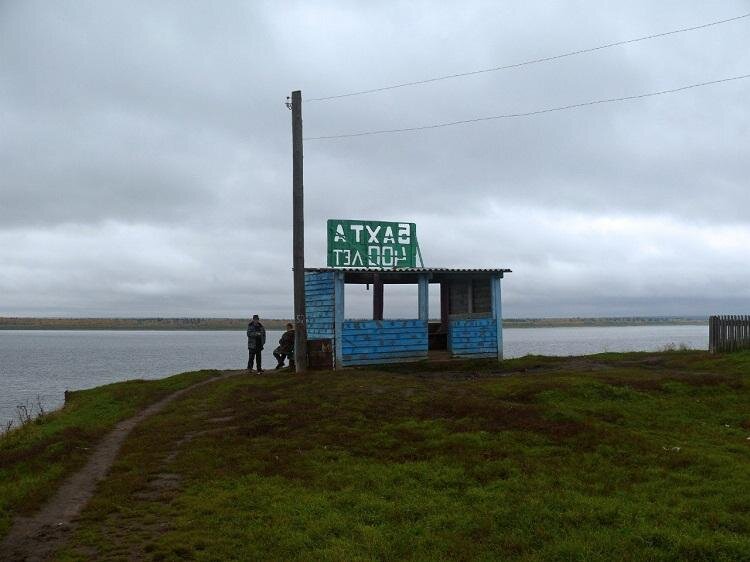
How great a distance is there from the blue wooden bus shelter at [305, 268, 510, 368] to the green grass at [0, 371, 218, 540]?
5228mm

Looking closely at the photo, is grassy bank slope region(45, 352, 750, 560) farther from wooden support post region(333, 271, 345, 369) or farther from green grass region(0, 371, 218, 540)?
wooden support post region(333, 271, 345, 369)

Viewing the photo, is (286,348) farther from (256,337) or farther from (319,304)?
(319,304)

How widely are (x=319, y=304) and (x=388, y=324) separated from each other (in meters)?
2.82

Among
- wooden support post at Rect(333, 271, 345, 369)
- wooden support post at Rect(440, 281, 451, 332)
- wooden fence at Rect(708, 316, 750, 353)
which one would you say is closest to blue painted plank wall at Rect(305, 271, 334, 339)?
wooden support post at Rect(333, 271, 345, 369)

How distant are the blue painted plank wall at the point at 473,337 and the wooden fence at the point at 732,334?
30.7 feet

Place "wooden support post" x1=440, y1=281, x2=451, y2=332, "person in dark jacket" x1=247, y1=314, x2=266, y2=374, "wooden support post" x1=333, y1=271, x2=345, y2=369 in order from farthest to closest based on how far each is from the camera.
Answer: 1. "wooden support post" x1=440, y1=281, x2=451, y2=332
2. "person in dark jacket" x1=247, y1=314, x2=266, y2=374
3. "wooden support post" x1=333, y1=271, x2=345, y2=369

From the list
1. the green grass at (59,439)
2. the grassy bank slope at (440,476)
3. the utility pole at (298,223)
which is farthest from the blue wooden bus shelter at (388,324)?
the grassy bank slope at (440,476)

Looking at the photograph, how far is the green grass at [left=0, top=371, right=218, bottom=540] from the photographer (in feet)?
32.9

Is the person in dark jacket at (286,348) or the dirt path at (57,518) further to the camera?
the person in dark jacket at (286,348)

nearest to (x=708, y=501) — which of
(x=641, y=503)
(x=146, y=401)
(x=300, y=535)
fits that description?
(x=641, y=503)

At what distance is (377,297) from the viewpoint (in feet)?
89.8

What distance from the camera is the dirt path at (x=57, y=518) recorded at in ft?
25.0

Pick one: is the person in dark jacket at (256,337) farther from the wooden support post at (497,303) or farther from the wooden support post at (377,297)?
the wooden support post at (497,303)

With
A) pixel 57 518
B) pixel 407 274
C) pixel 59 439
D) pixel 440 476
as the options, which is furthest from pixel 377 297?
pixel 57 518
